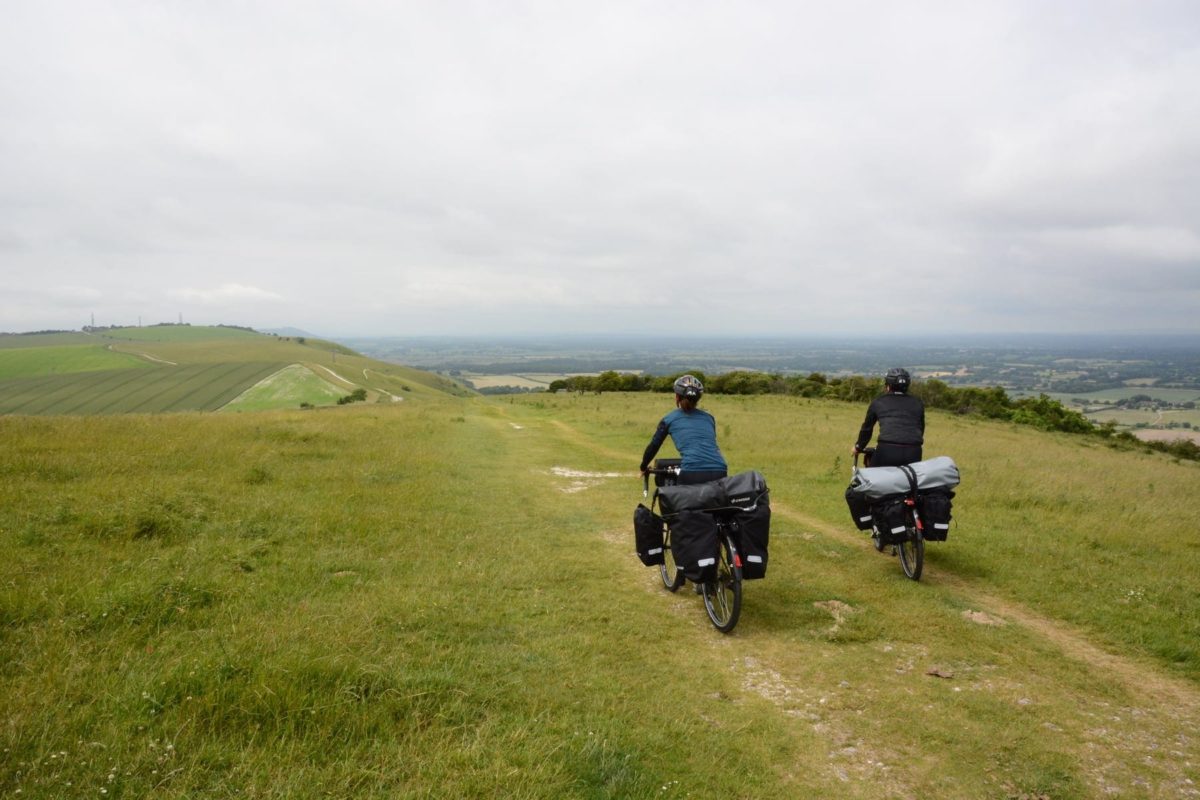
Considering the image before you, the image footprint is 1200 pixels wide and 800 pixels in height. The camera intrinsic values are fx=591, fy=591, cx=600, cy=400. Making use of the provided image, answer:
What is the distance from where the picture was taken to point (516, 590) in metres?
7.43

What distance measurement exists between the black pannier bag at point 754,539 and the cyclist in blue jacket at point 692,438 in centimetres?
94

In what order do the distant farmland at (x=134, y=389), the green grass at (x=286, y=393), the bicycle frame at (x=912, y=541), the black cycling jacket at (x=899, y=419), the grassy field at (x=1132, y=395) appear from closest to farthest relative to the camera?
1. the bicycle frame at (x=912, y=541)
2. the black cycling jacket at (x=899, y=419)
3. the distant farmland at (x=134, y=389)
4. the green grass at (x=286, y=393)
5. the grassy field at (x=1132, y=395)

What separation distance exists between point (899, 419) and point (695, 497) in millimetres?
4270

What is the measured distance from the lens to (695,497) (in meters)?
6.76

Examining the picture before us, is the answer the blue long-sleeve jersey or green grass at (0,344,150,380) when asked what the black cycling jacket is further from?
green grass at (0,344,150,380)

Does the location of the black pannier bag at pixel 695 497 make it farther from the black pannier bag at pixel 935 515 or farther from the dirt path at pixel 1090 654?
the dirt path at pixel 1090 654

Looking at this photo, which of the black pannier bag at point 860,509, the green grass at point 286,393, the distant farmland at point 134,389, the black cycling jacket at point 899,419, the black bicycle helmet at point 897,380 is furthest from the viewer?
the green grass at point 286,393

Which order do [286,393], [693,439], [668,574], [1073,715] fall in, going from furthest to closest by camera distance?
[286,393] → [668,574] → [693,439] → [1073,715]

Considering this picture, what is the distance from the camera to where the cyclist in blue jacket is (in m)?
7.68

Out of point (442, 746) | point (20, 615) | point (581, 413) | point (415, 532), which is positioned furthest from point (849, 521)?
point (581, 413)

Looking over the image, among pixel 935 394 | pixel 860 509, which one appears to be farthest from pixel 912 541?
pixel 935 394

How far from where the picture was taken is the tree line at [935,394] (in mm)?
50347

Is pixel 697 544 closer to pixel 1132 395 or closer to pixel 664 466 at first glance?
pixel 664 466

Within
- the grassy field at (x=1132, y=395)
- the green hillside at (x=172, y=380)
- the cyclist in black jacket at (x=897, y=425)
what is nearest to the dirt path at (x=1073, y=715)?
the cyclist in black jacket at (x=897, y=425)
